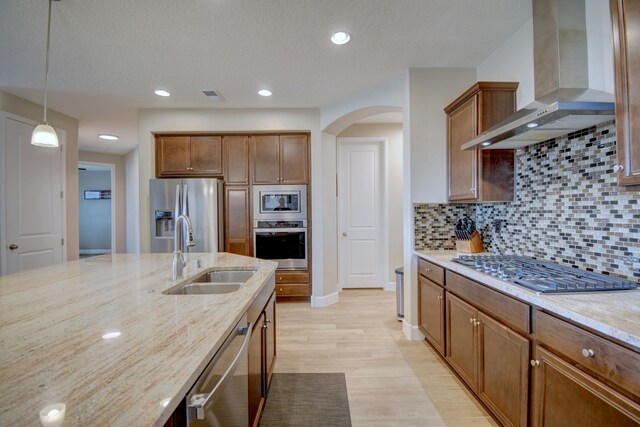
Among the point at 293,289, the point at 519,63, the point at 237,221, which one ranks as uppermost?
the point at 519,63

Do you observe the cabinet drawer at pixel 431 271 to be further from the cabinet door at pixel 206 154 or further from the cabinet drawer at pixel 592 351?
the cabinet door at pixel 206 154

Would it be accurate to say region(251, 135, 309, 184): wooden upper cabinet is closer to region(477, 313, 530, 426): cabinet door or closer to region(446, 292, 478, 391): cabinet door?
region(446, 292, 478, 391): cabinet door

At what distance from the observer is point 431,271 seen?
241cm

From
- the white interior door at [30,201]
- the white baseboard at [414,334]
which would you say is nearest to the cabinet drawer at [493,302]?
the white baseboard at [414,334]

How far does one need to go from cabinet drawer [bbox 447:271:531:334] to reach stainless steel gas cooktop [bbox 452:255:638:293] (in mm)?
97

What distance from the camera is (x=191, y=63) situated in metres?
2.68

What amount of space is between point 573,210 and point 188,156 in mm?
4074

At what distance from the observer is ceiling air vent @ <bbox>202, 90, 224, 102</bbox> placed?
10.8ft

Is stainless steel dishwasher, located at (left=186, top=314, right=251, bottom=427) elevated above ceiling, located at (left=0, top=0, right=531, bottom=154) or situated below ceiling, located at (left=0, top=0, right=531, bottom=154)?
below

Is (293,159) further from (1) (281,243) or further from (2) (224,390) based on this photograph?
(2) (224,390)

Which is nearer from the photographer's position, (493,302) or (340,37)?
(493,302)

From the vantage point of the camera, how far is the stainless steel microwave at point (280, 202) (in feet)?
12.6

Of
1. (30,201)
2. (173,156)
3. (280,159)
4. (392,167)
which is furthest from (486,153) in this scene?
(30,201)

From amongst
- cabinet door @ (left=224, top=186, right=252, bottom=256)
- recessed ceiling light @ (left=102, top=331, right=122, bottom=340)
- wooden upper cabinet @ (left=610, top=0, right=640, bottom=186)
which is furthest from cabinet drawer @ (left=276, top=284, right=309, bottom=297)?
wooden upper cabinet @ (left=610, top=0, right=640, bottom=186)
